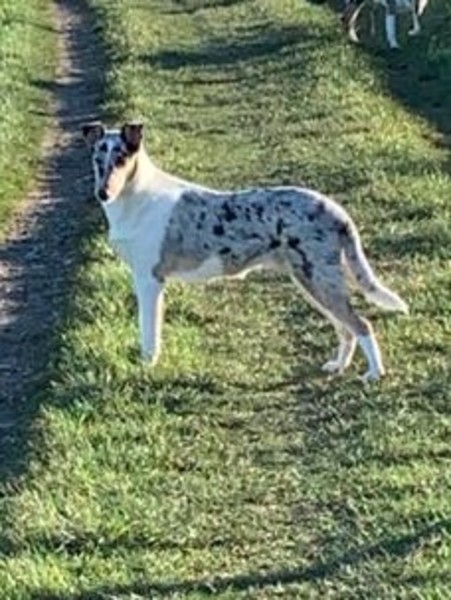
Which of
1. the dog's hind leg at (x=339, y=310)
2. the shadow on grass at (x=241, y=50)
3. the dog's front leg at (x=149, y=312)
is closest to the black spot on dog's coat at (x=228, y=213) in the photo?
the dog's hind leg at (x=339, y=310)

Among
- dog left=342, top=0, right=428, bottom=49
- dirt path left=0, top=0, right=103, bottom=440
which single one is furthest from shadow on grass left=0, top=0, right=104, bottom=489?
dog left=342, top=0, right=428, bottom=49

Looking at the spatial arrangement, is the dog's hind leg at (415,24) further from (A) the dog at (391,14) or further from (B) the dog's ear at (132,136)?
(B) the dog's ear at (132,136)

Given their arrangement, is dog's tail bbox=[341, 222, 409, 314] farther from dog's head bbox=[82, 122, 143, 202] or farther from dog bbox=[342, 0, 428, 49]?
dog bbox=[342, 0, 428, 49]

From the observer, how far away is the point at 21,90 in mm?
22141

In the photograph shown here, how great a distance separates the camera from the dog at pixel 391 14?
25.1 meters

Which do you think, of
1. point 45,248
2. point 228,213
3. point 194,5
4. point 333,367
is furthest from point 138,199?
point 194,5

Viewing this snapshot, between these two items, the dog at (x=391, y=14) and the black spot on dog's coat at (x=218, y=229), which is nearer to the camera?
the black spot on dog's coat at (x=218, y=229)

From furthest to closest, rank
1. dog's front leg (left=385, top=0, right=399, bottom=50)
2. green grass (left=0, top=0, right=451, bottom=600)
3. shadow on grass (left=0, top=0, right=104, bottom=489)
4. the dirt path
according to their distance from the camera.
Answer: dog's front leg (left=385, top=0, right=399, bottom=50) → the dirt path → shadow on grass (left=0, top=0, right=104, bottom=489) → green grass (left=0, top=0, right=451, bottom=600)

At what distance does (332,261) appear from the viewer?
9617mm

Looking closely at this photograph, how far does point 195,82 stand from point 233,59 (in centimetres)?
194

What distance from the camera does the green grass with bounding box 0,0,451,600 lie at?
7.10 meters

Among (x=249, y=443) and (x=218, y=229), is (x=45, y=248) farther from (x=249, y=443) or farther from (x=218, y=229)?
(x=249, y=443)

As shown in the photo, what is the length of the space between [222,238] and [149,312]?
580 mm

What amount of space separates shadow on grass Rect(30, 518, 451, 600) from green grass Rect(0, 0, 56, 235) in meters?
7.90
